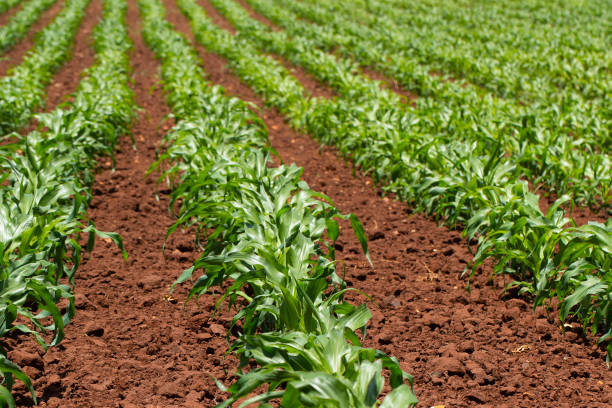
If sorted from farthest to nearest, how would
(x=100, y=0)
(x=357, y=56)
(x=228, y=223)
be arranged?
(x=100, y=0)
(x=357, y=56)
(x=228, y=223)

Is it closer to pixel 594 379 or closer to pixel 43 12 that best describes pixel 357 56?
pixel 594 379

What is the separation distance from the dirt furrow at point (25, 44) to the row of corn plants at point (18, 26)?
0.19m

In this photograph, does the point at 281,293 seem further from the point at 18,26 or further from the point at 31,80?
the point at 18,26

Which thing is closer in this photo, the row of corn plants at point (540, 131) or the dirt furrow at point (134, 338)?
the dirt furrow at point (134, 338)

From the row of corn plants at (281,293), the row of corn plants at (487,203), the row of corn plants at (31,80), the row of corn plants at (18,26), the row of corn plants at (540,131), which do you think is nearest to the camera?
the row of corn plants at (281,293)

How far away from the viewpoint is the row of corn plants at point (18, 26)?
48.3 ft

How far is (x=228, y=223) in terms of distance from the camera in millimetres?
3432

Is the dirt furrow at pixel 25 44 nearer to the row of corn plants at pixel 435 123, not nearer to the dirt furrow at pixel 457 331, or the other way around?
the row of corn plants at pixel 435 123

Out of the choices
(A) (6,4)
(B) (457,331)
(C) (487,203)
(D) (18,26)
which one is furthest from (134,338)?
(A) (6,4)

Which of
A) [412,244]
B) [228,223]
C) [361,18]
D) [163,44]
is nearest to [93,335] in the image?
[228,223]

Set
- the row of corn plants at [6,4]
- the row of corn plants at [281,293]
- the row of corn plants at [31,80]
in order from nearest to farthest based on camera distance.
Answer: the row of corn plants at [281,293], the row of corn plants at [31,80], the row of corn plants at [6,4]

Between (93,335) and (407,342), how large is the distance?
5.92 feet

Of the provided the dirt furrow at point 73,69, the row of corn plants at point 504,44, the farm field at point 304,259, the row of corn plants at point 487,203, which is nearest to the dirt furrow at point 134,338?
the farm field at point 304,259

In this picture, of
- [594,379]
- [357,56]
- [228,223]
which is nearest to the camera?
[594,379]
